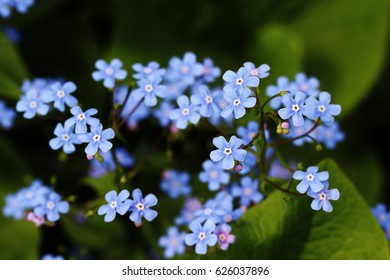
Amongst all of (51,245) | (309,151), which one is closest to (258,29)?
(309,151)

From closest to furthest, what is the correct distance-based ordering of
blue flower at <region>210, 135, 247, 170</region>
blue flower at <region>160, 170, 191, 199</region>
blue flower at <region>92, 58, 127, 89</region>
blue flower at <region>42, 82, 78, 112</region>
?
blue flower at <region>210, 135, 247, 170</region> → blue flower at <region>42, 82, 78, 112</region> → blue flower at <region>92, 58, 127, 89</region> → blue flower at <region>160, 170, 191, 199</region>

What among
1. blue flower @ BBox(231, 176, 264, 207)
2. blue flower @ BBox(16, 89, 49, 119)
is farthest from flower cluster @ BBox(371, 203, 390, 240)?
blue flower @ BBox(16, 89, 49, 119)

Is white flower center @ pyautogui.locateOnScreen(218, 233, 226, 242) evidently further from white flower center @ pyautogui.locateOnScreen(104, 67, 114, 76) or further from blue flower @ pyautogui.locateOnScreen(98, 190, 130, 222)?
white flower center @ pyautogui.locateOnScreen(104, 67, 114, 76)

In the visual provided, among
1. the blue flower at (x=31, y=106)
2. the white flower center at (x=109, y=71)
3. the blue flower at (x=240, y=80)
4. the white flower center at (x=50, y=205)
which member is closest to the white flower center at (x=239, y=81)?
the blue flower at (x=240, y=80)

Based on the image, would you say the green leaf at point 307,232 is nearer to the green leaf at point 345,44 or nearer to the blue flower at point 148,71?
the blue flower at point 148,71

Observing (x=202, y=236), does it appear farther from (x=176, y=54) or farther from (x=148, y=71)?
(x=176, y=54)

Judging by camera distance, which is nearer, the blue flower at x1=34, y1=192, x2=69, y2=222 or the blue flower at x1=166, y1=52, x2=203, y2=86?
the blue flower at x1=34, y1=192, x2=69, y2=222
